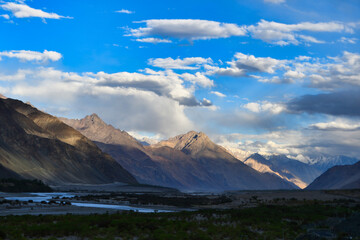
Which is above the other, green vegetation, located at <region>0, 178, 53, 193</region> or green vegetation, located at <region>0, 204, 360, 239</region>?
green vegetation, located at <region>0, 178, 53, 193</region>

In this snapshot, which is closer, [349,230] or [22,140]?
[349,230]

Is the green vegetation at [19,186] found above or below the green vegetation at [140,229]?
above

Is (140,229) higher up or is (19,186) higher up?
(19,186)

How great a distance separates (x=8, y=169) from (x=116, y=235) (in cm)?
11764

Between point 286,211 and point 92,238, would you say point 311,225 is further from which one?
point 92,238


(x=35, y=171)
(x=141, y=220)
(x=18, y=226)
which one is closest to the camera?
(x=18, y=226)

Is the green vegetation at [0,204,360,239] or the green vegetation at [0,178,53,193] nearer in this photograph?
the green vegetation at [0,204,360,239]

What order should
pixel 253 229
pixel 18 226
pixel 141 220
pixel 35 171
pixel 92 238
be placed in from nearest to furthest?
pixel 92 238, pixel 18 226, pixel 253 229, pixel 141 220, pixel 35 171

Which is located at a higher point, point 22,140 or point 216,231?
point 22,140

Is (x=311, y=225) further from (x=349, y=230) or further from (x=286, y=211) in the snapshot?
(x=286, y=211)

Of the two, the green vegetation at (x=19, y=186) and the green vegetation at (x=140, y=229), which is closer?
the green vegetation at (x=140, y=229)

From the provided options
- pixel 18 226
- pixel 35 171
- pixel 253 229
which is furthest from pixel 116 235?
pixel 35 171

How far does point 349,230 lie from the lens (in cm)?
3503

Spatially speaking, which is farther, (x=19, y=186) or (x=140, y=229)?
(x=19, y=186)
